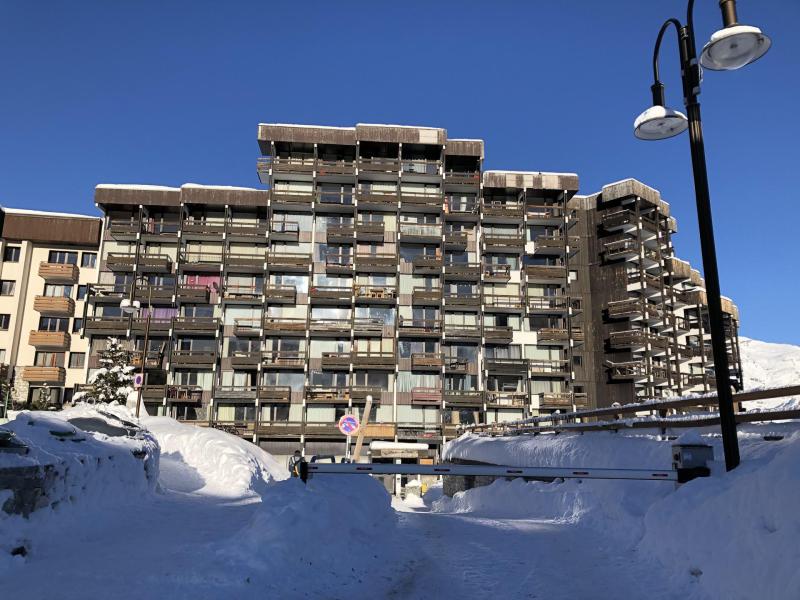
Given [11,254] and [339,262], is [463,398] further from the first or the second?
[11,254]

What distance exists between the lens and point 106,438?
12703mm

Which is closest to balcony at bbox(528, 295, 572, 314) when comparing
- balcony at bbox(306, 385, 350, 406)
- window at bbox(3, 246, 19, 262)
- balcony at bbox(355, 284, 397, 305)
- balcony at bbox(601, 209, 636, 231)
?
balcony at bbox(601, 209, 636, 231)

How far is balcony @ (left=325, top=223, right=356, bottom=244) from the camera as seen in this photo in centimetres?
5297

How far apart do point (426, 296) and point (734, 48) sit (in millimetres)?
44247

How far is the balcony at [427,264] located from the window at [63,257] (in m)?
30.9

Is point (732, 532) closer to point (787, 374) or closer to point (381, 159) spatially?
point (381, 159)

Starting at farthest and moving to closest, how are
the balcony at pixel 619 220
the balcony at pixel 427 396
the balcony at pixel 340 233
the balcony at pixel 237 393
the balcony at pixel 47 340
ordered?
the balcony at pixel 619 220
the balcony at pixel 340 233
the balcony at pixel 47 340
the balcony at pixel 427 396
the balcony at pixel 237 393

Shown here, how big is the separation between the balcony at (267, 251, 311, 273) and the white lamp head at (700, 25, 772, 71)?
45.2 m

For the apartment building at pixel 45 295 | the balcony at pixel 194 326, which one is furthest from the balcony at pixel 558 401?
the apartment building at pixel 45 295

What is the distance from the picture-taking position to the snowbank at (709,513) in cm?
594

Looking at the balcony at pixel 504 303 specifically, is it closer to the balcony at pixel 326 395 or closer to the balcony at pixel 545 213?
the balcony at pixel 545 213

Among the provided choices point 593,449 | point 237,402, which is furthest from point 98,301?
point 593,449

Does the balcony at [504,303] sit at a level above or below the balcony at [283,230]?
below

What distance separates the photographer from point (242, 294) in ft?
171
